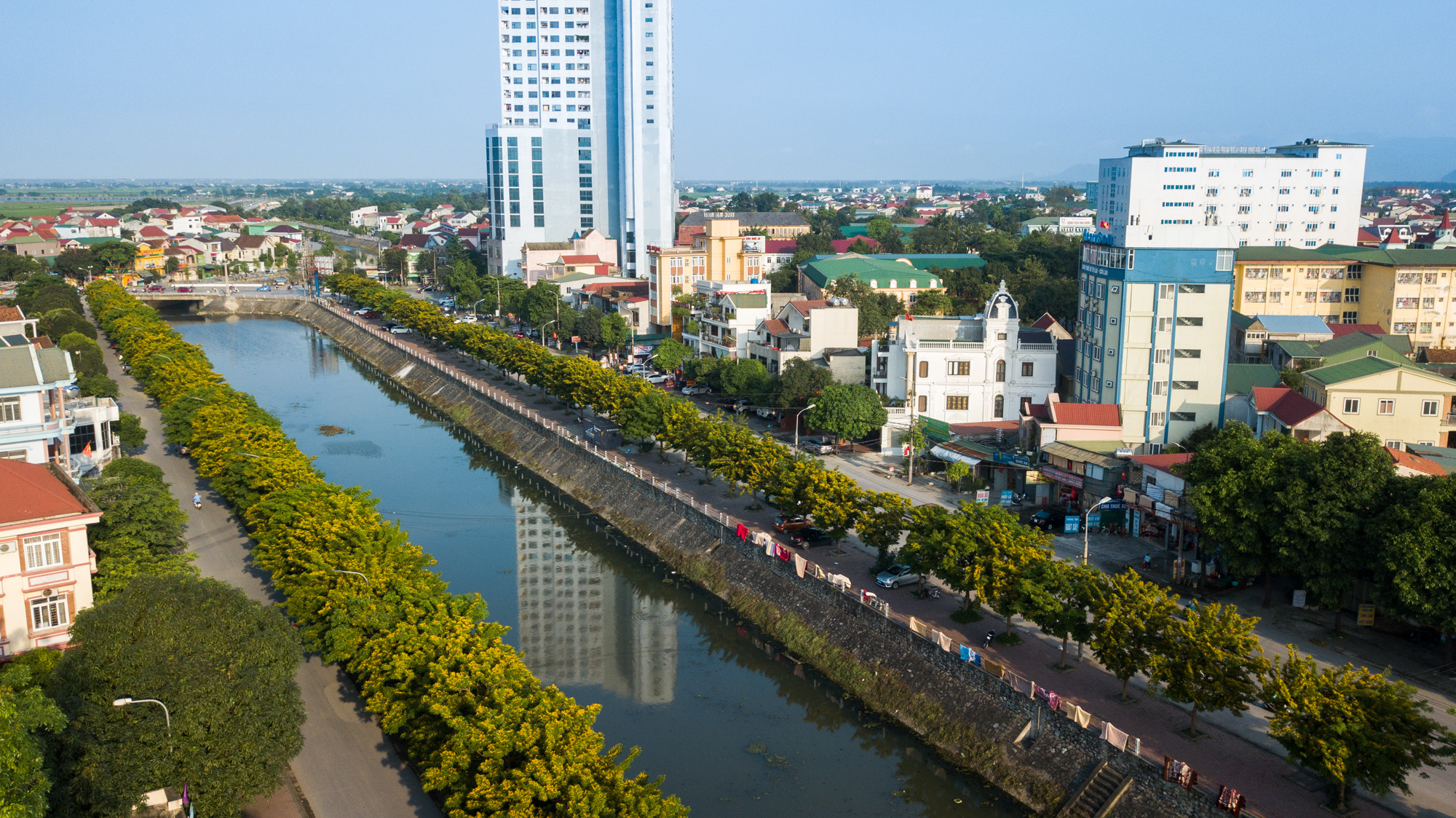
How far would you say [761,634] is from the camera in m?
24.0

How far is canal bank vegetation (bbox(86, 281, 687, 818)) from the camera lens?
1390 cm

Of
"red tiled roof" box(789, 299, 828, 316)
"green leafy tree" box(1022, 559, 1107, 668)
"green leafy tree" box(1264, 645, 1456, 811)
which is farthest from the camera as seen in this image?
"red tiled roof" box(789, 299, 828, 316)

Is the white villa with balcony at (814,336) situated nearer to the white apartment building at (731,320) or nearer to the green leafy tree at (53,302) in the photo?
the white apartment building at (731,320)

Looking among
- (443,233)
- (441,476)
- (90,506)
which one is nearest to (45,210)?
(443,233)

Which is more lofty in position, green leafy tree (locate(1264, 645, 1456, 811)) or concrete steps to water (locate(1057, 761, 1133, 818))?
green leafy tree (locate(1264, 645, 1456, 811))

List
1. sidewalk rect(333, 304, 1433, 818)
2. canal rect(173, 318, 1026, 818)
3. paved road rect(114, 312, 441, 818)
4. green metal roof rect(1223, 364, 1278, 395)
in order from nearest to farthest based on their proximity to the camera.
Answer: sidewalk rect(333, 304, 1433, 818) < paved road rect(114, 312, 441, 818) < canal rect(173, 318, 1026, 818) < green metal roof rect(1223, 364, 1278, 395)

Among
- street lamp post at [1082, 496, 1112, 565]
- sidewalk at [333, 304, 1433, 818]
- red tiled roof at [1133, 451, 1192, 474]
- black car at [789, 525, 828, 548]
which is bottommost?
sidewalk at [333, 304, 1433, 818]

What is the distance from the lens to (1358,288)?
4938 centimetres

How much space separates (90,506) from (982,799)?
16.7 m

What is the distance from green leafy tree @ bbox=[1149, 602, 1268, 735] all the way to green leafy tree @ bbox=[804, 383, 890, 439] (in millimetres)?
18573

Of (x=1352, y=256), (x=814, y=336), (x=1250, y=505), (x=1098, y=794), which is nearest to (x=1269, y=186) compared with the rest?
(x=1352, y=256)

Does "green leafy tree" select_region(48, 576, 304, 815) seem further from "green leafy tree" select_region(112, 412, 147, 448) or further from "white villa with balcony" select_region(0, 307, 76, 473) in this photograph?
"green leafy tree" select_region(112, 412, 147, 448)

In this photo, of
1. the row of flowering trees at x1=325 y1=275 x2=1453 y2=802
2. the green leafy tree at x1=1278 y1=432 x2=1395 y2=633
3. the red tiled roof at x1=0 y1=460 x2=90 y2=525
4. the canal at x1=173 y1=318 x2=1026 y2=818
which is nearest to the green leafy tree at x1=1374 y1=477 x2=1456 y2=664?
the green leafy tree at x1=1278 y1=432 x2=1395 y2=633

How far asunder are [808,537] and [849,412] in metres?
9.06
